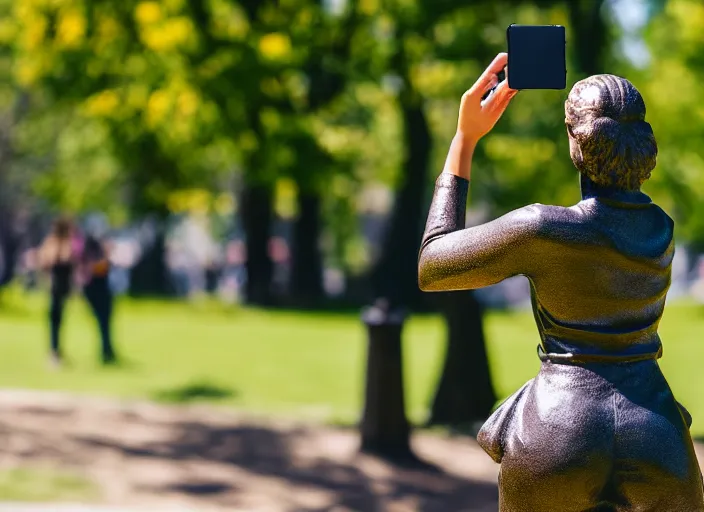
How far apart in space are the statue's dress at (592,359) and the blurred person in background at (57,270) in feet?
38.6

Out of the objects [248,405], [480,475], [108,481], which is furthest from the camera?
[248,405]

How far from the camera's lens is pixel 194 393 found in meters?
12.8

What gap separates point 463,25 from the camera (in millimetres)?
10586

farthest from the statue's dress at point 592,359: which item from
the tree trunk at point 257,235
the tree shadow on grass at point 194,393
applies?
the tree trunk at point 257,235

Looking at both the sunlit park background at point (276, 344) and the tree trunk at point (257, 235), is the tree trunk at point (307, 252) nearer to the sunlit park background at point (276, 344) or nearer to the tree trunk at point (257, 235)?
the tree trunk at point (257, 235)

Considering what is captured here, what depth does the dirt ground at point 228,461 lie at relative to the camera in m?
8.26

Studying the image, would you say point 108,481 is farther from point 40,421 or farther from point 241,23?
point 241,23

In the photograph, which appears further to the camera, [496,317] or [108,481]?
[496,317]

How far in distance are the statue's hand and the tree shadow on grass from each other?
9.27m

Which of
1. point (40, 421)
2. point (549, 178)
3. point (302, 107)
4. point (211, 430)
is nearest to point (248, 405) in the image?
point (211, 430)

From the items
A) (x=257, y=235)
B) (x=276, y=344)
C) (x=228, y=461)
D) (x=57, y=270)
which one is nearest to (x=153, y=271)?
(x=257, y=235)

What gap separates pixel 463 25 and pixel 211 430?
175 inches

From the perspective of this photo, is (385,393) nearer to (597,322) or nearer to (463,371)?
(463,371)

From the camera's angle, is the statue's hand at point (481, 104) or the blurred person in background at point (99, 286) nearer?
the statue's hand at point (481, 104)
